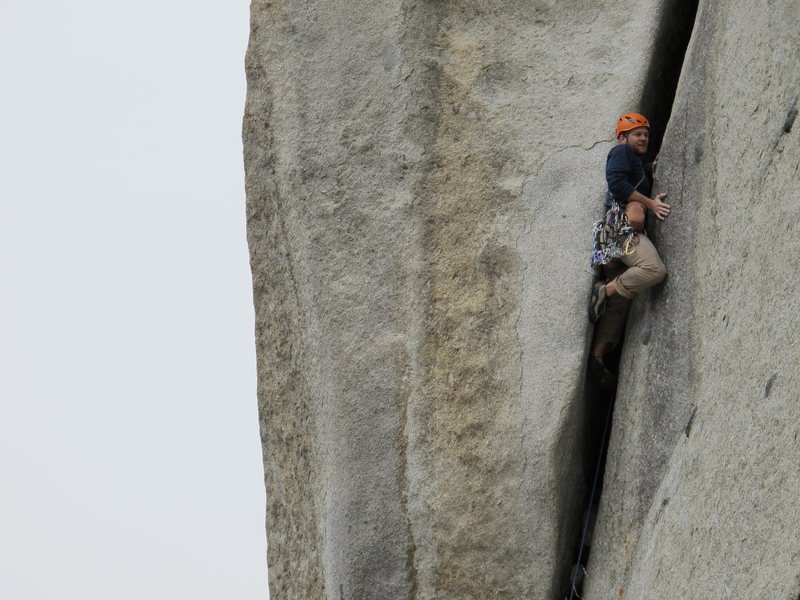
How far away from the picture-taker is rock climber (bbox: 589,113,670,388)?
8617 millimetres

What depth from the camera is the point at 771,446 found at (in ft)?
22.8

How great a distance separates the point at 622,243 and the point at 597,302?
39 cm

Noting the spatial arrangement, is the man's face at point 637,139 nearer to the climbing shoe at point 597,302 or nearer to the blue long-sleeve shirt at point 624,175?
the blue long-sleeve shirt at point 624,175

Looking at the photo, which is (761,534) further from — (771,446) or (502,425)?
(502,425)

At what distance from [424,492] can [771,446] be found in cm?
263

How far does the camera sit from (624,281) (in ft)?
28.3

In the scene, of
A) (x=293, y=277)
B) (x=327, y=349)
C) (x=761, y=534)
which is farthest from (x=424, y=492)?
(x=761, y=534)

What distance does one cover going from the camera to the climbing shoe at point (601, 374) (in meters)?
8.96

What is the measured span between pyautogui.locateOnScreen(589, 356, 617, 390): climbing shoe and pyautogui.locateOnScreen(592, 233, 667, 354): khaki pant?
0.10 metres

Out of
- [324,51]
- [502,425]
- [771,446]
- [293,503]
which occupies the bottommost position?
[293,503]

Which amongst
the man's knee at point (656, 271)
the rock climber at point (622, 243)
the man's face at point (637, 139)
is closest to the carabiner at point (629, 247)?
the rock climber at point (622, 243)

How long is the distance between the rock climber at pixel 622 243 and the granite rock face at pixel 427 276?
0.20 m

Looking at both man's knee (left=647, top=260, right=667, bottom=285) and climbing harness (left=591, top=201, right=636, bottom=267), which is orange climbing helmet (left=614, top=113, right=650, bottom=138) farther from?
man's knee (left=647, top=260, right=667, bottom=285)

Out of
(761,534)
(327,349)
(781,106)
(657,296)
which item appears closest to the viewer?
(761,534)
